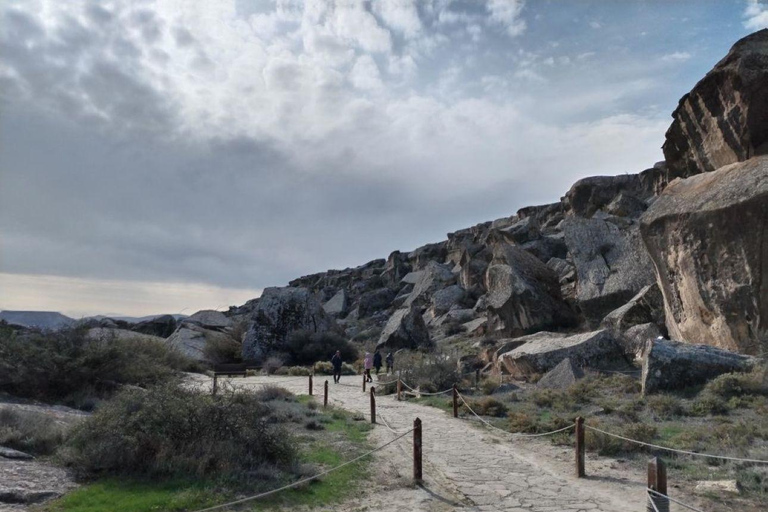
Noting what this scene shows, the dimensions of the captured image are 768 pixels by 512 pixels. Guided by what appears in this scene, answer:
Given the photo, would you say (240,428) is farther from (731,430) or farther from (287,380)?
(287,380)

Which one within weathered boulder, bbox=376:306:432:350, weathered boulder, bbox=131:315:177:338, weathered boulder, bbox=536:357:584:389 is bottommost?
weathered boulder, bbox=536:357:584:389

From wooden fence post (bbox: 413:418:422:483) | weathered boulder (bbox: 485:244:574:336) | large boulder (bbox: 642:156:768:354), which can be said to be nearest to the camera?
wooden fence post (bbox: 413:418:422:483)

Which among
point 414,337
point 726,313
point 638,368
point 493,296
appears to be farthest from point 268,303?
point 726,313

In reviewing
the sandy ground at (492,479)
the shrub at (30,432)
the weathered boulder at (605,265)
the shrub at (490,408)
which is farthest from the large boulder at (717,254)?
the shrub at (30,432)

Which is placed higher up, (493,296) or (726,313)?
(493,296)

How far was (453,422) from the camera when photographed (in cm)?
1343

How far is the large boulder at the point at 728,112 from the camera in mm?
16281

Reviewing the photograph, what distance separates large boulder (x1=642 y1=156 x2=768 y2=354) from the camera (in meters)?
14.2

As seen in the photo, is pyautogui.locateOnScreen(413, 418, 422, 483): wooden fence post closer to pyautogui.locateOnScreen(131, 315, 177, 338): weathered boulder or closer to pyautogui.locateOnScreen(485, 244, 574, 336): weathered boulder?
pyautogui.locateOnScreen(485, 244, 574, 336): weathered boulder

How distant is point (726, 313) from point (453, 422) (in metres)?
7.80

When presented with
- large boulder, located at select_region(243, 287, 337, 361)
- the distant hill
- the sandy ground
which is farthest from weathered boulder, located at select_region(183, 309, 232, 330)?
the sandy ground

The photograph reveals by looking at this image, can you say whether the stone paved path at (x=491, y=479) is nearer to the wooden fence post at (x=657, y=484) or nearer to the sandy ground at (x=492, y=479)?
the sandy ground at (x=492, y=479)

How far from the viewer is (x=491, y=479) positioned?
851 cm

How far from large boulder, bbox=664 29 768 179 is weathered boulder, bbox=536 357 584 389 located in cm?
761
